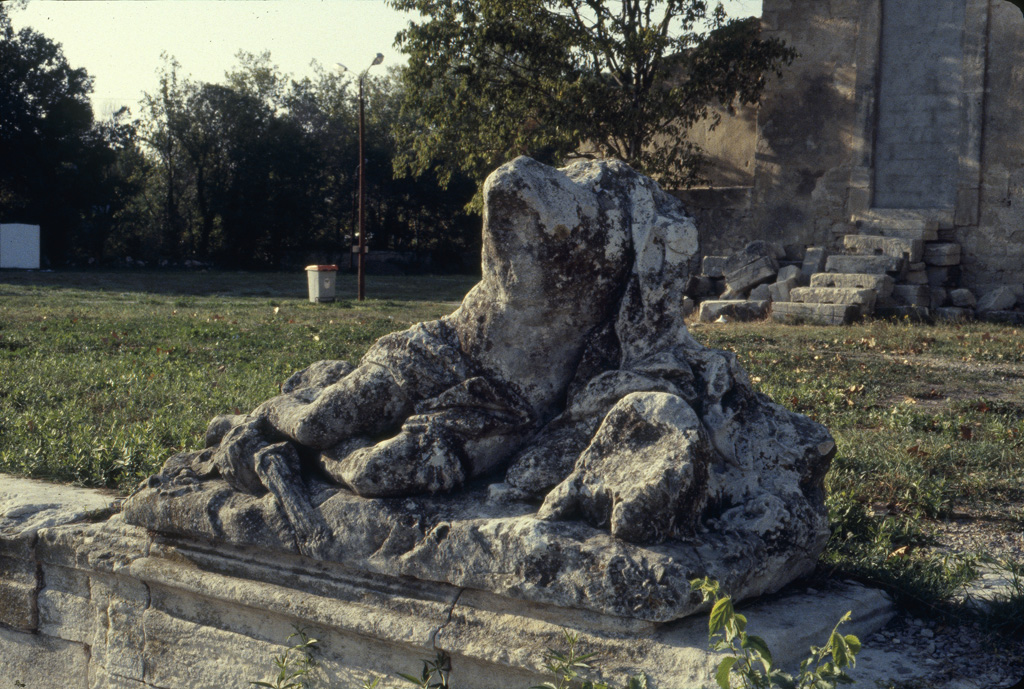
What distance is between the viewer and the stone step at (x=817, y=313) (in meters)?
12.3

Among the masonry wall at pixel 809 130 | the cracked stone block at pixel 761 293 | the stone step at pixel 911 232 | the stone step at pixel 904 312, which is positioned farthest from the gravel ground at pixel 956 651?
the masonry wall at pixel 809 130

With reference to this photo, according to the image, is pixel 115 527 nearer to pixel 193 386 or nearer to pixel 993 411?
pixel 193 386

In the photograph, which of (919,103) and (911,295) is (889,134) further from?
(911,295)

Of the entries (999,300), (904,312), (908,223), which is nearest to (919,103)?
(908,223)

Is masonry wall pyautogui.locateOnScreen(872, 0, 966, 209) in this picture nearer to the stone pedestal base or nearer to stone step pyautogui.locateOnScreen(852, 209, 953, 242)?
stone step pyautogui.locateOnScreen(852, 209, 953, 242)

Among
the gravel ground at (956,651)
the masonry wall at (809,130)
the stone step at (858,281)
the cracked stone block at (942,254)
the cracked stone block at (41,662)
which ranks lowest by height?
the cracked stone block at (41,662)

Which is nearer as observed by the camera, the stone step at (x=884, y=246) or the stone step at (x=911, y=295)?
the stone step at (x=911, y=295)

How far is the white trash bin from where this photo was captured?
53.9 feet

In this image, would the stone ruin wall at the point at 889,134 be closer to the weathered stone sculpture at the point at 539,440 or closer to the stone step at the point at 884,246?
the stone step at the point at 884,246

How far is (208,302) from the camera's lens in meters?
15.6

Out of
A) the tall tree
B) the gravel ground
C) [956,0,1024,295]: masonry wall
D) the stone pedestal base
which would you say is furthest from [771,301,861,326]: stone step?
the tall tree

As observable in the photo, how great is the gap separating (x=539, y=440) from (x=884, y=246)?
12541mm

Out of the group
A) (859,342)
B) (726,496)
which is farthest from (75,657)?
(859,342)

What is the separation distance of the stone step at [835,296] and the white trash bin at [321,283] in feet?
26.5
